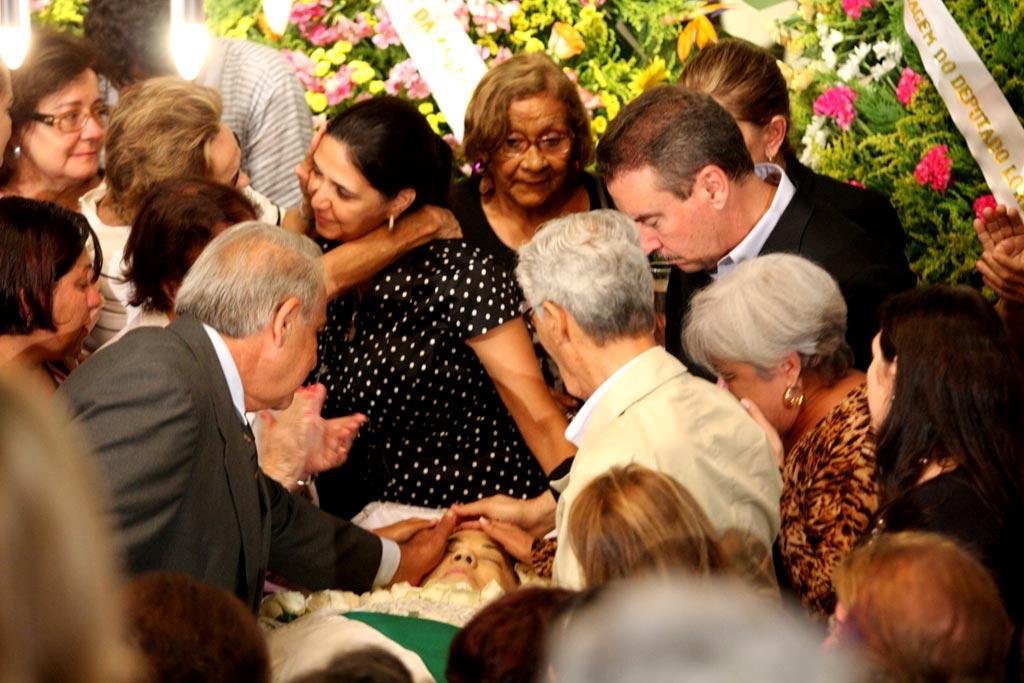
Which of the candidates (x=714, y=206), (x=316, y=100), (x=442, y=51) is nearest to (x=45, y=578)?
(x=714, y=206)

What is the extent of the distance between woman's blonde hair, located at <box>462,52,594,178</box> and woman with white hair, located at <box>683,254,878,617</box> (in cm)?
125

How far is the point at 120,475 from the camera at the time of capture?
9.25 ft

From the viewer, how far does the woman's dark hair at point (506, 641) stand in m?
2.11

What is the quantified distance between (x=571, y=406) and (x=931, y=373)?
1.39 m

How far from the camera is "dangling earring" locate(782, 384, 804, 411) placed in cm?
341

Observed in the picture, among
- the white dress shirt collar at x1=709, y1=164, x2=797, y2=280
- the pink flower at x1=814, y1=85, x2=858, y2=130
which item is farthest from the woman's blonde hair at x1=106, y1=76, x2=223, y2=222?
the pink flower at x1=814, y1=85, x2=858, y2=130

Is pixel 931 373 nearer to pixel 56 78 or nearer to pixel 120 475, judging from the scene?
pixel 120 475

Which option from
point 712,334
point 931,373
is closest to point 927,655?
point 931,373

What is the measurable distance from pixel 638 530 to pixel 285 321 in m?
1.14

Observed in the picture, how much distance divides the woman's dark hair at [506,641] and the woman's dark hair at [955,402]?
0.99m

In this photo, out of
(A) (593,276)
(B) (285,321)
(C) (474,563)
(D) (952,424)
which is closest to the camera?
(D) (952,424)

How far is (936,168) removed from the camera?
4.74m

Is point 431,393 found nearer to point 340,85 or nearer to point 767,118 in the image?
point 767,118

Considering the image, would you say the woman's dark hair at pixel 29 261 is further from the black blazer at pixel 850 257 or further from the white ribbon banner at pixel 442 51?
the white ribbon banner at pixel 442 51
